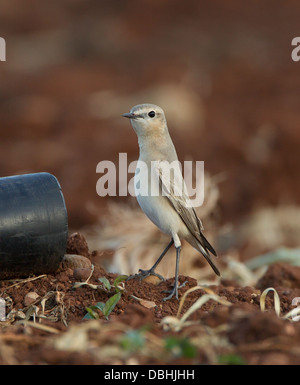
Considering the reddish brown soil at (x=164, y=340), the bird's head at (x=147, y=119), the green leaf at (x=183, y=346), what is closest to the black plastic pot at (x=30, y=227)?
the bird's head at (x=147, y=119)

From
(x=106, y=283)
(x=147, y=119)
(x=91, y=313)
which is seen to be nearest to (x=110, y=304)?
(x=91, y=313)

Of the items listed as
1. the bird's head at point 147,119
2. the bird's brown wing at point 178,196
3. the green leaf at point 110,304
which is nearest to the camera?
the green leaf at point 110,304

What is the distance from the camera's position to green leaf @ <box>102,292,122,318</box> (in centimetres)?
430

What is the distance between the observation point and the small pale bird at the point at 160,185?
207 inches

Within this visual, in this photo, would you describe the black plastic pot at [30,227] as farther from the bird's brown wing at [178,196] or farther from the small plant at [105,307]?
the bird's brown wing at [178,196]

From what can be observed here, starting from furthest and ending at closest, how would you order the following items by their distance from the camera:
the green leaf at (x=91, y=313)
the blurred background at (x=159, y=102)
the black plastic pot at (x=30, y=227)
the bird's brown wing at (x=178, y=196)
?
the blurred background at (x=159, y=102)
the bird's brown wing at (x=178, y=196)
the black plastic pot at (x=30, y=227)
the green leaf at (x=91, y=313)

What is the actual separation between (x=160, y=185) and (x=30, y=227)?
1057 mm

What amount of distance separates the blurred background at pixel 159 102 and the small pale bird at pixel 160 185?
69.5 inches

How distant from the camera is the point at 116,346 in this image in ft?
9.75

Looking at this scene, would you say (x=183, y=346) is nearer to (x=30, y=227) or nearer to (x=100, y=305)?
(x=100, y=305)

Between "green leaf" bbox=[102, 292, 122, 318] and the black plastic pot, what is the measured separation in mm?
620

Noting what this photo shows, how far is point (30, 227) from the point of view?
15.3 feet

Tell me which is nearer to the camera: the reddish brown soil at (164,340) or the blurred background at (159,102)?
the reddish brown soil at (164,340)
